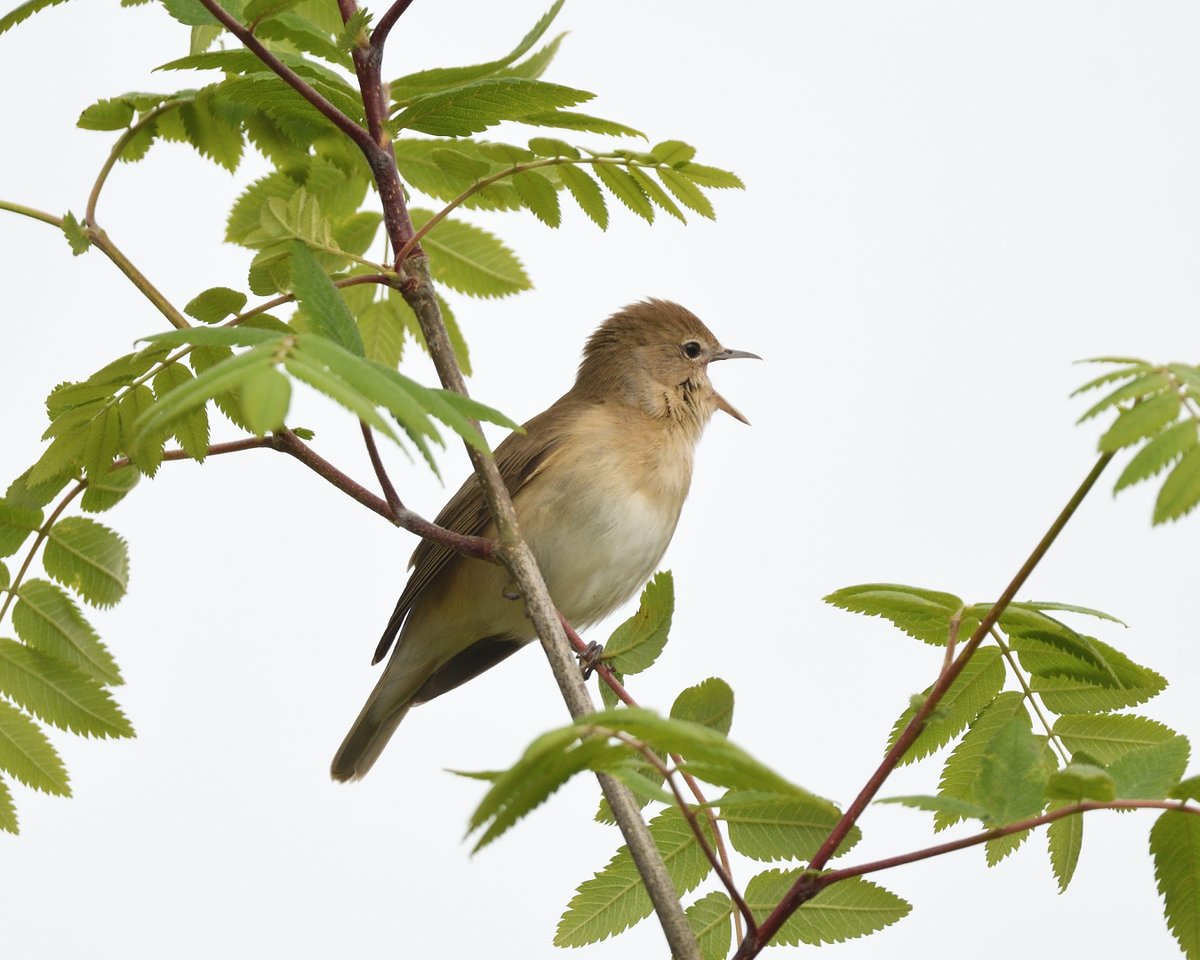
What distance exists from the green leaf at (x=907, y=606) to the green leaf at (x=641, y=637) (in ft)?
1.36

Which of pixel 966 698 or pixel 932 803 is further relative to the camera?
pixel 966 698

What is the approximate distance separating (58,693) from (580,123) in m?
1.33

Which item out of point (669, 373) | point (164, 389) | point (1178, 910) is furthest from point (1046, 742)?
point (669, 373)

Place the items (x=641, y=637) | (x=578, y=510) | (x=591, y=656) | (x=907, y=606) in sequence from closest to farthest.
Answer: (x=907, y=606) → (x=641, y=637) → (x=591, y=656) → (x=578, y=510)

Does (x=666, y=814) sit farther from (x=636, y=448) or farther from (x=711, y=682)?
(x=636, y=448)

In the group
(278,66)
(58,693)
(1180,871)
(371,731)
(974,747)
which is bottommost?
(1180,871)

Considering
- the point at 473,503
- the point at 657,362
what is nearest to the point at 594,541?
the point at 473,503

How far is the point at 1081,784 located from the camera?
1.66 metres

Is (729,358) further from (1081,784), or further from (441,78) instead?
(1081,784)

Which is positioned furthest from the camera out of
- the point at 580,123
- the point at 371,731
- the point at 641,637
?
the point at 371,731

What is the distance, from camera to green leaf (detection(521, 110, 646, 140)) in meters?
2.31

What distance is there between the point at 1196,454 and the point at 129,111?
82.8 inches

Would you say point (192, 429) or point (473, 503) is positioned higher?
point (473, 503)

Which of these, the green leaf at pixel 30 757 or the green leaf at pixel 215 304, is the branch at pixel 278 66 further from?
the green leaf at pixel 30 757
